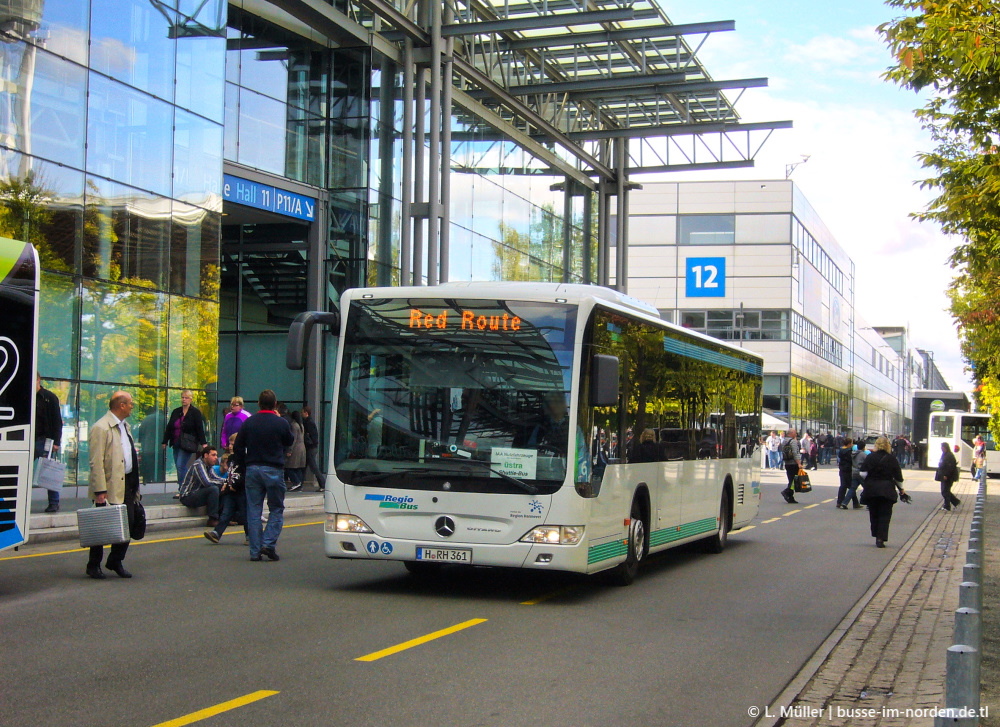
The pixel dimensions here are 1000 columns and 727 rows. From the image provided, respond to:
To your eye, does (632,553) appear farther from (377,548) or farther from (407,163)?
(407,163)

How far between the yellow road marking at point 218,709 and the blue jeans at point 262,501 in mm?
6131

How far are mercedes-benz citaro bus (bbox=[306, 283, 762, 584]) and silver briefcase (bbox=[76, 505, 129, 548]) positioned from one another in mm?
1908

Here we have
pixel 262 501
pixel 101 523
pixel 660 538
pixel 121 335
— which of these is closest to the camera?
pixel 101 523

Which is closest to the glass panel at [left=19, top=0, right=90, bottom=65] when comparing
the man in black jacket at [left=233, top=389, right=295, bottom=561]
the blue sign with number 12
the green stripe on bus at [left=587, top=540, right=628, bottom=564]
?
the man in black jacket at [left=233, top=389, right=295, bottom=561]

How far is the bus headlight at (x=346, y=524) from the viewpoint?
10914 millimetres

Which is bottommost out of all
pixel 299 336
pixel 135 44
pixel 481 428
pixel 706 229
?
pixel 481 428

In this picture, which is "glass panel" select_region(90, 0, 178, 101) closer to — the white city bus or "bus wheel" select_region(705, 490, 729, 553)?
"bus wheel" select_region(705, 490, 729, 553)

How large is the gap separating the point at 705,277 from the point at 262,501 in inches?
850

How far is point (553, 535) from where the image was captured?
34.4 ft

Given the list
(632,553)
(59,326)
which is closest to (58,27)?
(59,326)

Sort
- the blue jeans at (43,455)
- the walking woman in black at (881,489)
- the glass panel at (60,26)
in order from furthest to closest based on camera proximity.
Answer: the glass panel at (60,26) < the walking woman in black at (881,489) < the blue jeans at (43,455)

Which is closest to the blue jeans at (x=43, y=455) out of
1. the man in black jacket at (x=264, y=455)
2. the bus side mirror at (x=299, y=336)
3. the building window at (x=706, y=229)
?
the man in black jacket at (x=264, y=455)

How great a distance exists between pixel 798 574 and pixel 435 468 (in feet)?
17.5

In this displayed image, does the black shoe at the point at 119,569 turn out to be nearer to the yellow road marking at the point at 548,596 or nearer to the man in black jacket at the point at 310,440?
the yellow road marking at the point at 548,596
